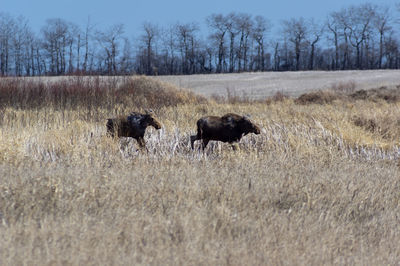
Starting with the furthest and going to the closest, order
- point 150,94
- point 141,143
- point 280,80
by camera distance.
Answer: point 280,80
point 150,94
point 141,143

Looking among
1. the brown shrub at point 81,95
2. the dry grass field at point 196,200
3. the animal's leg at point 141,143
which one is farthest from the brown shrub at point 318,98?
the animal's leg at point 141,143

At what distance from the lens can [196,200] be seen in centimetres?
502

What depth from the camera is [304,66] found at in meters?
57.1

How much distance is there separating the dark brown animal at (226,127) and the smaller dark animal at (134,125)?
786mm

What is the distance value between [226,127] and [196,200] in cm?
255

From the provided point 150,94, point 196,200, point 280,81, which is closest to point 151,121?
point 196,200

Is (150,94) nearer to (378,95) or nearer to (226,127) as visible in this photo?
(226,127)

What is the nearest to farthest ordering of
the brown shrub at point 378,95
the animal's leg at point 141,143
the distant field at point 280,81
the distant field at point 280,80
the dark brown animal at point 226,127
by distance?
1. the dark brown animal at point 226,127
2. the animal's leg at point 141,143
3. the brown shrub at point 378,95
4. the distant field at point 280,81
5. the distant field at point 280,80

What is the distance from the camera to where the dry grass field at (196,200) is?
3.82 meters

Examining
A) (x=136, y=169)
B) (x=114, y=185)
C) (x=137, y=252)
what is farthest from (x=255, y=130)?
(x=137, y=252)

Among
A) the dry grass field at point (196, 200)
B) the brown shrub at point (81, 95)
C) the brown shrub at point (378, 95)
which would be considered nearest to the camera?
the dry grass field at point (196, 200)

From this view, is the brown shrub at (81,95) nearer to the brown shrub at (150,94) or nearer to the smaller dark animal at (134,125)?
the brown shrub at (150,94)

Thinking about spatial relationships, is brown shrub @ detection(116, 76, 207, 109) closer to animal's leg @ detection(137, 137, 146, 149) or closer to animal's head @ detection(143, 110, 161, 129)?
animal's leg @ detection(137, 137, 146, 149)

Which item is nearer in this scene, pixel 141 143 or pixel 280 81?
pixel 141 143
